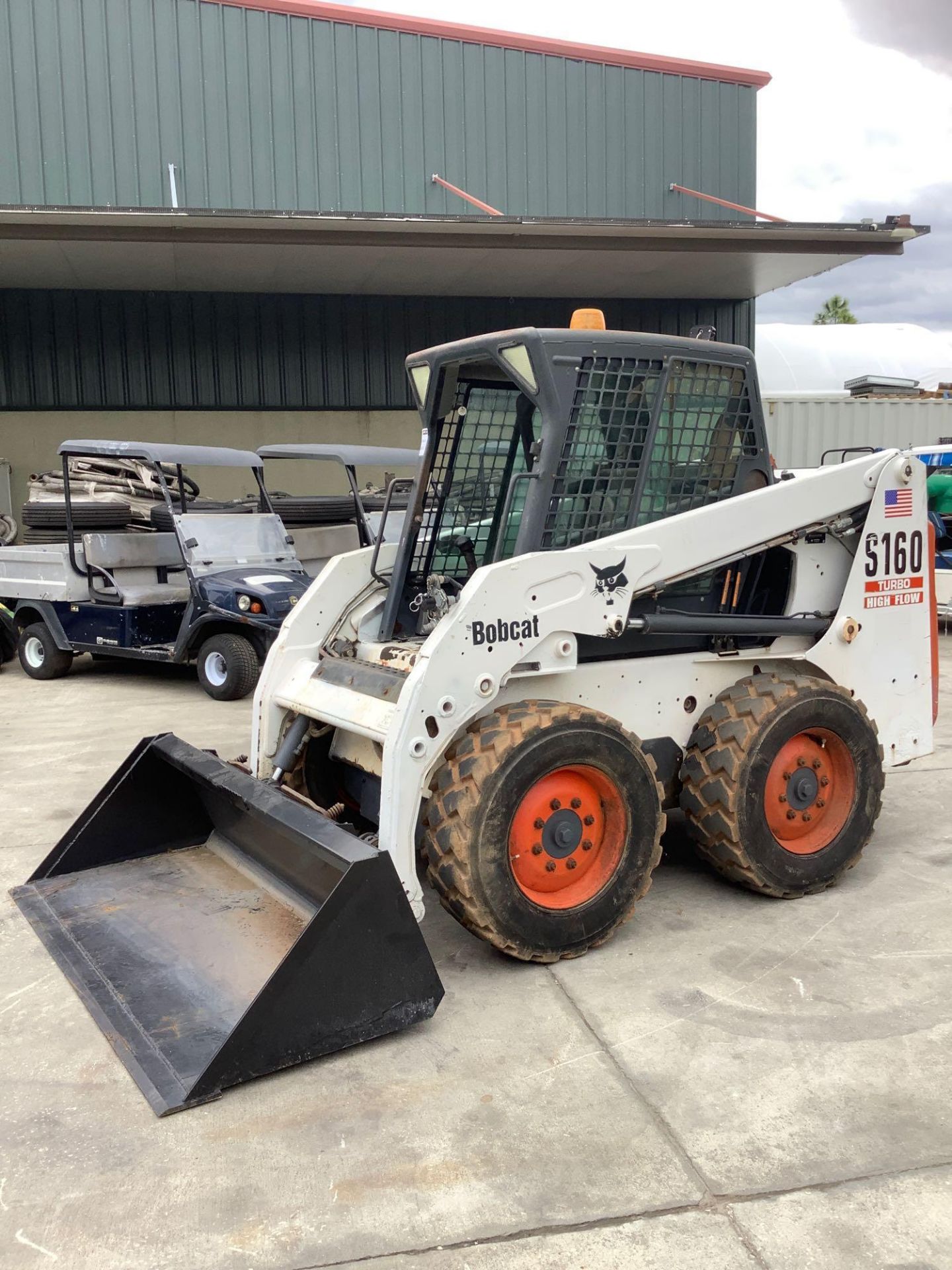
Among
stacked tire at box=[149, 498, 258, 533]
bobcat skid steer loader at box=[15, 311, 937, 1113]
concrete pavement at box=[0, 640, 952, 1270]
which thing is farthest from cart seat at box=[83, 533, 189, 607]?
concrete pavement at box=[0, 640, 952, 1270]

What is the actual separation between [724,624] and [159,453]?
596 centimetres

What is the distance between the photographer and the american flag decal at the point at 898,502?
4.51 meters

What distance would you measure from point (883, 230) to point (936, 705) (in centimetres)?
935

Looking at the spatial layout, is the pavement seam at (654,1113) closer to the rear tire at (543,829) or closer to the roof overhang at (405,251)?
the rear tire at (543,829)

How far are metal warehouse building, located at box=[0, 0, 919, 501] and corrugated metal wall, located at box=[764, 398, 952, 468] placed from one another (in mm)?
1772

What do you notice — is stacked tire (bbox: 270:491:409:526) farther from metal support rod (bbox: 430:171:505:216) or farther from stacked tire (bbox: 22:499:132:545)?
metal support rod (bbox: 430:171:505:216)

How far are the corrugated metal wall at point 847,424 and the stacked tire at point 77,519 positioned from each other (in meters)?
10.3

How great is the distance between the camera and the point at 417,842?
4059mm

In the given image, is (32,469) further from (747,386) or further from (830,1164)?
(830,1164)

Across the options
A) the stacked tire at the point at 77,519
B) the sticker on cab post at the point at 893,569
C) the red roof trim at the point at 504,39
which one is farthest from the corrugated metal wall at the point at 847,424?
the sticker on cab post at the point at 893,569

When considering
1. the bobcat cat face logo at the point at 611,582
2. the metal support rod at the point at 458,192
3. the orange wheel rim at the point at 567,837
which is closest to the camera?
the orange wheel rim at the point at 567,837

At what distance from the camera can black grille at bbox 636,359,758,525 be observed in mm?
4207

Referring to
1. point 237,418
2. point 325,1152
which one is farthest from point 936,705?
point 237,418

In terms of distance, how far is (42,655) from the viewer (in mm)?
9914
